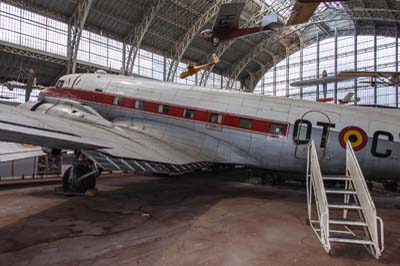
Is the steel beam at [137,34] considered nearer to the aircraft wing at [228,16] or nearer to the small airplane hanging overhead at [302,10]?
the aircraft wing at [228,16]

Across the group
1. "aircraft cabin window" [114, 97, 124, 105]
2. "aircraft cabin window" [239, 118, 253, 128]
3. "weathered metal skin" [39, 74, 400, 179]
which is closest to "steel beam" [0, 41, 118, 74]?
"weathered metal skin" [39, 74, 400, 179]

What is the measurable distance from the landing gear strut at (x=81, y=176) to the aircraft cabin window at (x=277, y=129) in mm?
5916

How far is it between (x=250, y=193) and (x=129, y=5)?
25886mm

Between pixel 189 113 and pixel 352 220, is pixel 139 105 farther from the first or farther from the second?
pixel 352 220

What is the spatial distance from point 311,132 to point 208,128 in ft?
11.3

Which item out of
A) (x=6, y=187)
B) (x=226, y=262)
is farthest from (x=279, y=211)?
(x=6, y=187)

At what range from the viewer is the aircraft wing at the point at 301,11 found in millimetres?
22075

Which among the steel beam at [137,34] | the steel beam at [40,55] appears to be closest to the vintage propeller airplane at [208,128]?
the steel beam at [40,55]

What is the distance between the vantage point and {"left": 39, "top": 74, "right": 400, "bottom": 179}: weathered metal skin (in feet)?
32.0

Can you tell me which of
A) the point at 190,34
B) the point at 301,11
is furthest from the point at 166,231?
the point at 190,34

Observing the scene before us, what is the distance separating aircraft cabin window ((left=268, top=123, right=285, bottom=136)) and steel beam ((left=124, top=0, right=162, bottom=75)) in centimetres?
2507

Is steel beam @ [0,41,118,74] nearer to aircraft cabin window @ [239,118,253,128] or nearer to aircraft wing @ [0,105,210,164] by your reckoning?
aircraft wing @ [0,105,210,164]

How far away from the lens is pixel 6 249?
550 centimetres

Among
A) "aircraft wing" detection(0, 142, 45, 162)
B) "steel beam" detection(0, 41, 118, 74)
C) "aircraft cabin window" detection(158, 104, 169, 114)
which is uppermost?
"steel beam" detection(0, 41, 118, 74)
